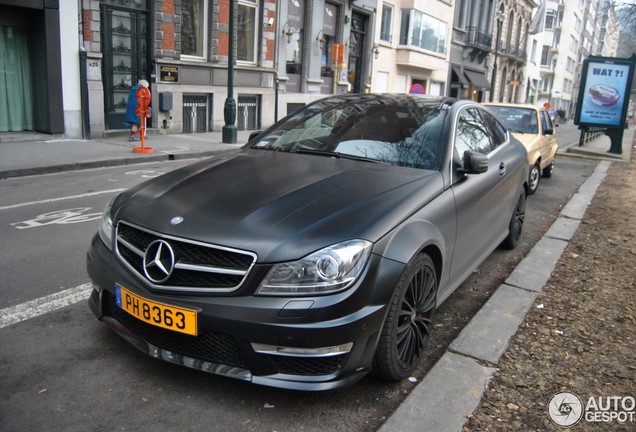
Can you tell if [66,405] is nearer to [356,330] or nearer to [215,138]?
[356,330]

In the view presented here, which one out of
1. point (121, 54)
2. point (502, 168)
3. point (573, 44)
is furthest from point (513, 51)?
point (502, 168)

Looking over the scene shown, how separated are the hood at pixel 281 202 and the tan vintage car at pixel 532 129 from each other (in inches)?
280

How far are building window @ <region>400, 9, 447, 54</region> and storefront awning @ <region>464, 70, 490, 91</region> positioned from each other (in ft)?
17.5

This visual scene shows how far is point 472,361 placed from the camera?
3344mm

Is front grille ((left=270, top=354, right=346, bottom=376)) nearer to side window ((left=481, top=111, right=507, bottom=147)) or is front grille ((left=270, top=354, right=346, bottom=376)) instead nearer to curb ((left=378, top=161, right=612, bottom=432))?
curb ((left=378, top=161, right=612, bottom=432))

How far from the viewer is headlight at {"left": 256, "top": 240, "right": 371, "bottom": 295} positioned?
8.33 feet

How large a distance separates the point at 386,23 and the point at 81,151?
20351 millimetres

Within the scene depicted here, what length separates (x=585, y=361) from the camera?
3.48 m

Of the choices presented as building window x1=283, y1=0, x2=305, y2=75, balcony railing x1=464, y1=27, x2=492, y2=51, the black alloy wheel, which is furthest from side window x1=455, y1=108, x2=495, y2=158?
balcony railing x1=464, y1=27, x2=492, y2=51

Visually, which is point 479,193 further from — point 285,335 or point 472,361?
point 285,335

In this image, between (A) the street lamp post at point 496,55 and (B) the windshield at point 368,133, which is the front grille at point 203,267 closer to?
(B) the windshield at point 368,133

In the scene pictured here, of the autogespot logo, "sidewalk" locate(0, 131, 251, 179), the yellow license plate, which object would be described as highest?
the yellow license plate

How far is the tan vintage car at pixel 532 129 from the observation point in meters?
9.89

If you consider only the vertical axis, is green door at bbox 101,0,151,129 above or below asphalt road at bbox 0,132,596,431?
above
